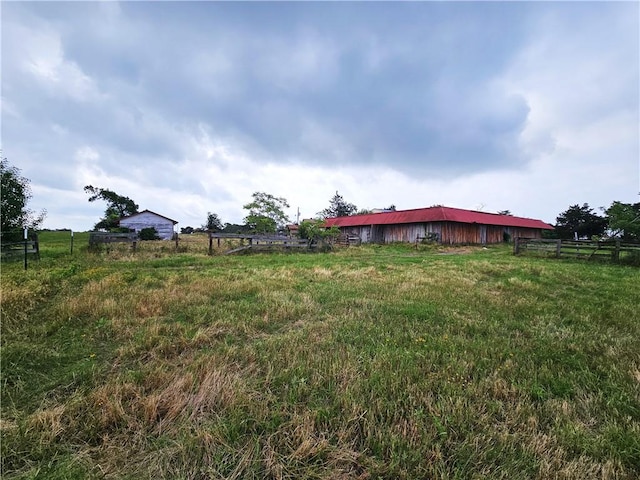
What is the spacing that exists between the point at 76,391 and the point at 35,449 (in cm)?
77

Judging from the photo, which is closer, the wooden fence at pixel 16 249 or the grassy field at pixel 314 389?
the grassy field at pixel 314 389

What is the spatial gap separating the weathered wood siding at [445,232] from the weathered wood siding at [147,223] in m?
26.3

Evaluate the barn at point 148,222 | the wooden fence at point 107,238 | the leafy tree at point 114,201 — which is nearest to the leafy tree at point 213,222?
the leafy tree at point 114,201

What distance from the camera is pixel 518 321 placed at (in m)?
5.39

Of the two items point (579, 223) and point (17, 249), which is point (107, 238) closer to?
point (17, 249)

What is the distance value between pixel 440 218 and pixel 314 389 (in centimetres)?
2827

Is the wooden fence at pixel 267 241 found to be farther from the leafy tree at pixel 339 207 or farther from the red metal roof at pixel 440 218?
the leafy tree at pixel 339 207

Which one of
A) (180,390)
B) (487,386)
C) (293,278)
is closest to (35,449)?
(180,390)

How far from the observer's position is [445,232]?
95.9 feet

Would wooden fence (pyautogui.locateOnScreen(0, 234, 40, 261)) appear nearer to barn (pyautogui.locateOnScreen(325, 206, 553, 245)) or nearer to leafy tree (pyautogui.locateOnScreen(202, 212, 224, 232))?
barn (pyautogui.locateOnScreen(325, 206, 553, 245))

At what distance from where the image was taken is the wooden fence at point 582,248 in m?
14.4

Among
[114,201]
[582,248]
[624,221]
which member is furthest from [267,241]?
[114,201]

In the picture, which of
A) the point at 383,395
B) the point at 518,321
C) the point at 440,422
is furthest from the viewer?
the point at 518,321

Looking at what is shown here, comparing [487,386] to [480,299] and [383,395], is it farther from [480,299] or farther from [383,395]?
[480,299]
